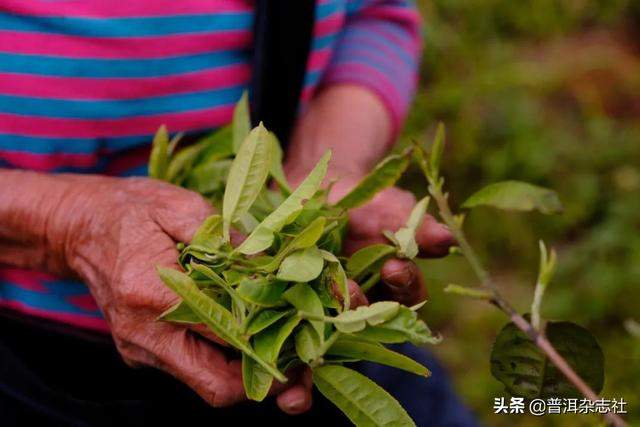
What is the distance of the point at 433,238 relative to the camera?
923 mm

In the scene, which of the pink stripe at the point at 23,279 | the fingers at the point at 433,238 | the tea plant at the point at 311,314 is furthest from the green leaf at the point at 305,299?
the pink stripe at the point at 23,279

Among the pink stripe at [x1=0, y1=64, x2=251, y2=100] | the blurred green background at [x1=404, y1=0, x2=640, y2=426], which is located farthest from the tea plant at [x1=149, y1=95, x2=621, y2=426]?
the blurred green background at [x1=404, y1=0, x2=640, y2=426]

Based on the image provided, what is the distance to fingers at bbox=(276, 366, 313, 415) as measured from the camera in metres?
0.80

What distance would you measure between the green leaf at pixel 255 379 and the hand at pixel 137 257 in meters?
0.06

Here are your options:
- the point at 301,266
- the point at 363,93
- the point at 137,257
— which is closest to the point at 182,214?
the point at 137,257

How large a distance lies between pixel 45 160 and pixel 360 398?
1.63 feet

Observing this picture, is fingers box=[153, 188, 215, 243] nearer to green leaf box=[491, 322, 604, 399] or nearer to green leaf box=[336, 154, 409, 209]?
green leaf box=[336, 154, 409, 209]

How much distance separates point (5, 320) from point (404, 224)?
0.46 meters

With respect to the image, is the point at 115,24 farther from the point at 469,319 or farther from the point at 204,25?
the point at 469,319

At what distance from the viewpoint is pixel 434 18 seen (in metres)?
2.68

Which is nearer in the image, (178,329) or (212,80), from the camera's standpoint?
(178,329)

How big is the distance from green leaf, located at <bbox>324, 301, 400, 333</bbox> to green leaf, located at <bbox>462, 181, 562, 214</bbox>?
0.18m

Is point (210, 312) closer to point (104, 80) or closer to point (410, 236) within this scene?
point (410, 236)

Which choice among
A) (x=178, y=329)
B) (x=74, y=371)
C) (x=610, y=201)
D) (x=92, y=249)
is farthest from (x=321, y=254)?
(x=610, y=201)
